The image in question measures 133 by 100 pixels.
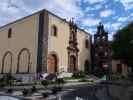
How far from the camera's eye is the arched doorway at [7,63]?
32.3 m

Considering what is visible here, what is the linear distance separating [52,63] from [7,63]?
7.52 meters

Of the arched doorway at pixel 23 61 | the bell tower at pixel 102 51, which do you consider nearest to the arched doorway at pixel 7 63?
the arched doorway at pixel 23 61

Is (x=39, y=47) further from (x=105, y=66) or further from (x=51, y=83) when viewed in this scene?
(x=105, y=66)

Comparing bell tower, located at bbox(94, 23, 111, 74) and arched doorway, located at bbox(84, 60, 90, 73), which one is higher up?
bell tower, located at bbox(94, 23, 111, 74)

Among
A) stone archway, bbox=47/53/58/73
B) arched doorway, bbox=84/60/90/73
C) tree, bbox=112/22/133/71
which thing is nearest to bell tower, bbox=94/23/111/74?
arched doorway, bbox=84/60/90/73

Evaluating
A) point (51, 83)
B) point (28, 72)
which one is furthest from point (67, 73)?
point (51, 83)

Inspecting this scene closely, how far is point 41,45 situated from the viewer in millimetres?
27938

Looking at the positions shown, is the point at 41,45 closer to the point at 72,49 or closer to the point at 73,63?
the point at 72,49

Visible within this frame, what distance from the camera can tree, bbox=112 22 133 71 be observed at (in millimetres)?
28595

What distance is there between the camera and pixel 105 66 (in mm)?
38594

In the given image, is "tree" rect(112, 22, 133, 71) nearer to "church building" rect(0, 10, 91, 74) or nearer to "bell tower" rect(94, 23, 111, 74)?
"church building" rect(0, 10, 91, 74)

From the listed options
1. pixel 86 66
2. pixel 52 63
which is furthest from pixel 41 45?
pixel 86 66

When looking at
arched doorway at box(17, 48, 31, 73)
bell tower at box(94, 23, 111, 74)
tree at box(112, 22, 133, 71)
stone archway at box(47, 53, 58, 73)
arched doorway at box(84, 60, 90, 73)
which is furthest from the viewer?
bell tower at box(94, 23, 111, 74)

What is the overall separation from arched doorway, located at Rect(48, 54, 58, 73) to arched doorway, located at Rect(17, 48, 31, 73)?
9.12 ft
